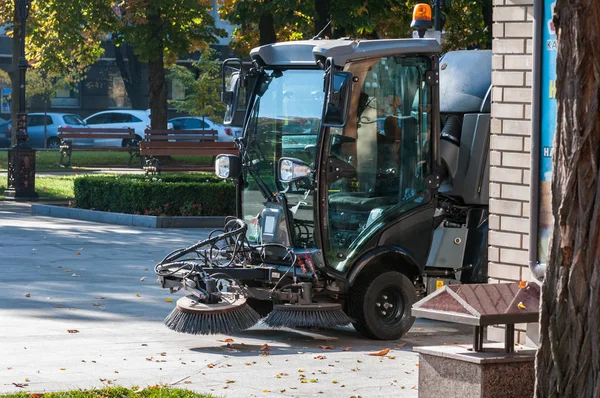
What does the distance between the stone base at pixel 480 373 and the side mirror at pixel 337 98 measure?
3.06 m

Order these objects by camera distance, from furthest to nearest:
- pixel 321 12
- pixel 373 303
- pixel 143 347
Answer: pixel 321 12
pixel 373 303
pixel 143 347

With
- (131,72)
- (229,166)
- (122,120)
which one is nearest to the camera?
(229,166)

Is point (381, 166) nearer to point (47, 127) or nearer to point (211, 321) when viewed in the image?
point (211, 321)

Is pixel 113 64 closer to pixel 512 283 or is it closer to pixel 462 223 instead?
pixel 462 223

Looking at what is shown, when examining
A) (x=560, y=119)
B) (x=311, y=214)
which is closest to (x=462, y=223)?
(x=311, y=214)

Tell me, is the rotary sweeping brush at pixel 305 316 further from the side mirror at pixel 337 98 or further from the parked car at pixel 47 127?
the parked car at pixel 47 127

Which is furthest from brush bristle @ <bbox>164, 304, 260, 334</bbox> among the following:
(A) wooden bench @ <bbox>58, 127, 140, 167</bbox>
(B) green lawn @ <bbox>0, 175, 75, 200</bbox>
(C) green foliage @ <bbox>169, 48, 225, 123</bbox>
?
(C) green foliage @ <bbox>169, 48, 225, 123</bbox>

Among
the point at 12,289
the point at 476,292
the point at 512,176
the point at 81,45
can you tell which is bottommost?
the point at 12,289

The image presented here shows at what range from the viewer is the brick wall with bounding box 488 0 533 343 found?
6418 millimetres

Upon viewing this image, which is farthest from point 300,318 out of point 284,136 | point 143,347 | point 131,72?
point 131,72

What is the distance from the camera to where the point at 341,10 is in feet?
70.5

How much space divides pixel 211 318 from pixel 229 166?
5.34 ft

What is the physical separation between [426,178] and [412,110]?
57 centimetres

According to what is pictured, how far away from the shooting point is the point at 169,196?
1803 centimetres
